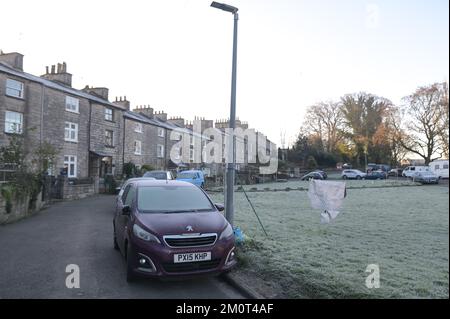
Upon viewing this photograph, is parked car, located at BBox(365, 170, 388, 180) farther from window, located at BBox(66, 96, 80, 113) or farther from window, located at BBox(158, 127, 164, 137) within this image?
window, located at BBox(66, 96, 80, 113)

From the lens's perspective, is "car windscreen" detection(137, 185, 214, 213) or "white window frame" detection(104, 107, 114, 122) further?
"white window frame" detection(104, 107, 114, 122)

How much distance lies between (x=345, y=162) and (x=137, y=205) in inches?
2636

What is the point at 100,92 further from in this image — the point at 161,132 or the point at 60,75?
the point at 161,132

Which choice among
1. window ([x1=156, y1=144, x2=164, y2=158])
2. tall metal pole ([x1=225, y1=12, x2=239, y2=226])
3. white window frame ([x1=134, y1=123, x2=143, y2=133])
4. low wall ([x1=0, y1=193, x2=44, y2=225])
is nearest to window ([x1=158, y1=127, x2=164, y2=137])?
window ([x1=156, y1=144, x2=164, y2=158])

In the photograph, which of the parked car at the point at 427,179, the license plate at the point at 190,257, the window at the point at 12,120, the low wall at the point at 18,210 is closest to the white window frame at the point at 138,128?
the window at the point at 12,120

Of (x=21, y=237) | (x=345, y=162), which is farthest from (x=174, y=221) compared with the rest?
(x=345, y=162)

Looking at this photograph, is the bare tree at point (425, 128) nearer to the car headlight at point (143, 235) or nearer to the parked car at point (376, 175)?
the parked car at point (376, 175)

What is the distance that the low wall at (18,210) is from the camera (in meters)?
12.6

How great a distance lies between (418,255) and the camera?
688 cm

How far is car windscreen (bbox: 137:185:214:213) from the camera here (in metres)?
6.35

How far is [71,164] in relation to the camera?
28.5 m

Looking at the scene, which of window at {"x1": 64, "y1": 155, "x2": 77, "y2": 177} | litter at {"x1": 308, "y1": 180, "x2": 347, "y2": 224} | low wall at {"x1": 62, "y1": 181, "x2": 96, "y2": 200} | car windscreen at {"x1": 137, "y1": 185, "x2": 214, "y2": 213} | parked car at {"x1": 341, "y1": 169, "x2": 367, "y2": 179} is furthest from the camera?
parked car at {"x1": 341, "y1": 169, "x2": 367, "y2": 179}

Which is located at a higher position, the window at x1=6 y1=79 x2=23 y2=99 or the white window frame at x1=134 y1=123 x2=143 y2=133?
the window at x1=6 y1=79 x2=23 y2=99

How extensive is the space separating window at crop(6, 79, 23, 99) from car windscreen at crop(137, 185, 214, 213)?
21001 mm
